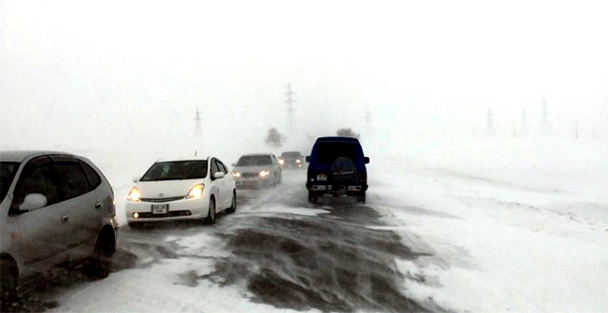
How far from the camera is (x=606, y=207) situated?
54.4 ft

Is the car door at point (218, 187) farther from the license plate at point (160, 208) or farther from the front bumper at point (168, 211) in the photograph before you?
the license plate at point (160, 208)

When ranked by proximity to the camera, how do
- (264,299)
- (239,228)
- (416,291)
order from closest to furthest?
(264,299), (416,291), (239,228)

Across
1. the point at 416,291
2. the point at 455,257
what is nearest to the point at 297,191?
the point at 455,257

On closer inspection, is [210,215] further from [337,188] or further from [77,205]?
[77,205]

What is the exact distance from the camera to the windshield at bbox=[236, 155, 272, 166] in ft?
78.7

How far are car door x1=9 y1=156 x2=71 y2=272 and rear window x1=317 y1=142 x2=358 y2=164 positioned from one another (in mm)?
11128

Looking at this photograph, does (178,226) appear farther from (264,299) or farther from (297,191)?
(297,191)

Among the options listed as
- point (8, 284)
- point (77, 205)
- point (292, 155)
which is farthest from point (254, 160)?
point (8, 284)

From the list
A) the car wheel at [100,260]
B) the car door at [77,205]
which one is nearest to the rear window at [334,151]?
the car wheel at [100,260]

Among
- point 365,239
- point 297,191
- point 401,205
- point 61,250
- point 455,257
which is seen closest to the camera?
point 61,250

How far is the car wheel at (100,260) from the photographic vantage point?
Answer: 6.25 meters

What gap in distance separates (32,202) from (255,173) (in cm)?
1796

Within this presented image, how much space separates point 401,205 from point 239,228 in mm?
6640

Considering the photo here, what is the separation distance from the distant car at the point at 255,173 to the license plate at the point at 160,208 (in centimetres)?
1195
